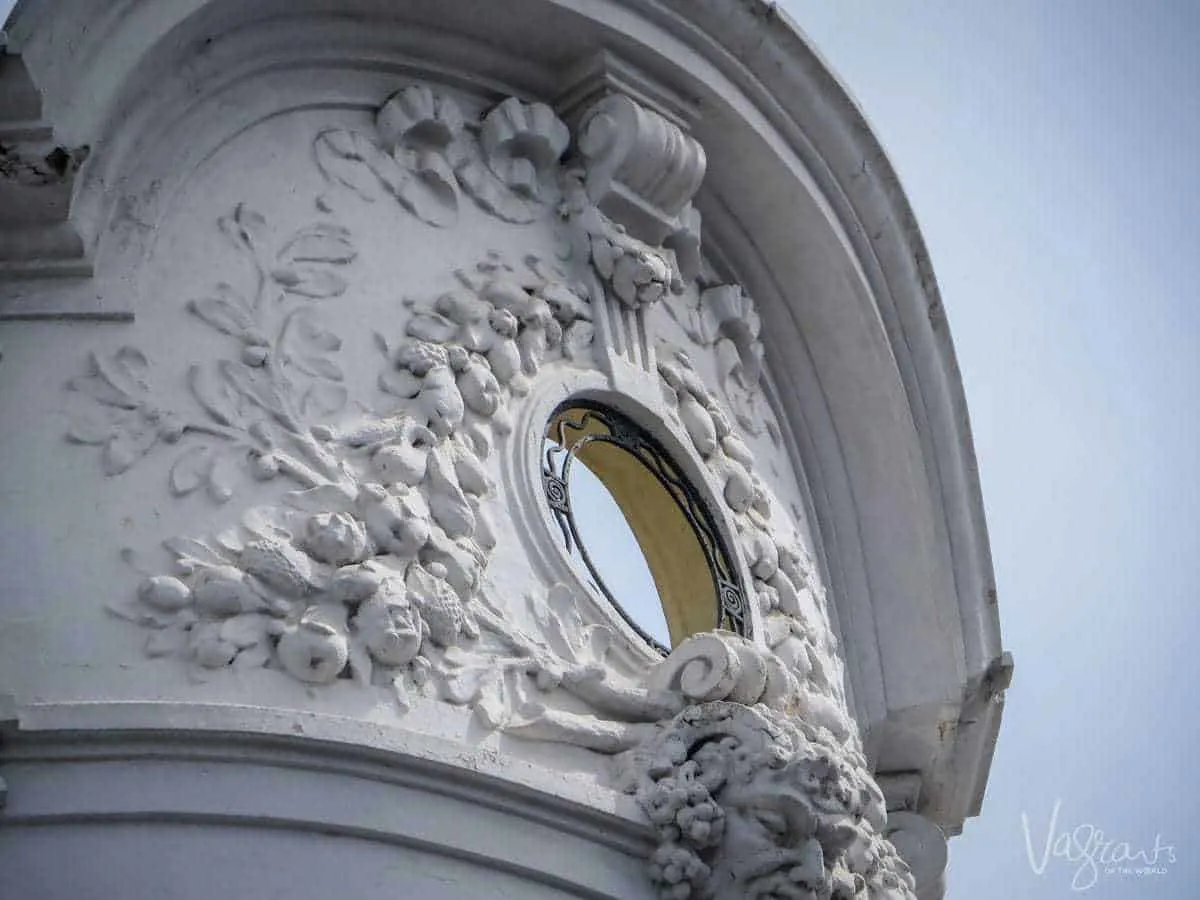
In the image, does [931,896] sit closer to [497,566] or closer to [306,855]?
[497,566]

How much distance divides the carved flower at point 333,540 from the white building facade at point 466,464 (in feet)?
0.04

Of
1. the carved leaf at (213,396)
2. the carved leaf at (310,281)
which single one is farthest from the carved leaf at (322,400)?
the carved leaf at (310,281)

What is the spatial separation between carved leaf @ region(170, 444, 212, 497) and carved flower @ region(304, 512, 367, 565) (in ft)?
1.01

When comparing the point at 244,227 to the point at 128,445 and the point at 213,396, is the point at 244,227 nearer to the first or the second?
the point at 213,396

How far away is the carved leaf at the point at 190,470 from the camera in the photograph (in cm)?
560

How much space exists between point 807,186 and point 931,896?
2617 millimetres

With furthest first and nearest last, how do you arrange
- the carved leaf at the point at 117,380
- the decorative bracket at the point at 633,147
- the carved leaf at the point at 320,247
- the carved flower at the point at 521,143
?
the decorative bracket at the point at 633,147 → the carved flower at the point at 521,143 → the carved leaf at the point at 320,247 → the carved leaf at the point at 117,380

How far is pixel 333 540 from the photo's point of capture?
18.4 feet

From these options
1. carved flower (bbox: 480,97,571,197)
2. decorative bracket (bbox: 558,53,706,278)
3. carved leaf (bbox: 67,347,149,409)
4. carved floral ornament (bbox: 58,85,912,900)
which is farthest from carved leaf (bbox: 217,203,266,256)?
decorative bracket (bbox: 558,53,706,278)

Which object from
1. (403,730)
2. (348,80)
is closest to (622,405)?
(348,80)

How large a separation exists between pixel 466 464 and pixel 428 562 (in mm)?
428

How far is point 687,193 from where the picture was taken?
294 inches

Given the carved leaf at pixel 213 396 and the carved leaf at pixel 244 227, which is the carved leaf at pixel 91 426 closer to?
the carved leaf at pixel 213 396

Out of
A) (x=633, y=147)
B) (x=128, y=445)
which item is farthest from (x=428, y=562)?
(x=633, y=147)
